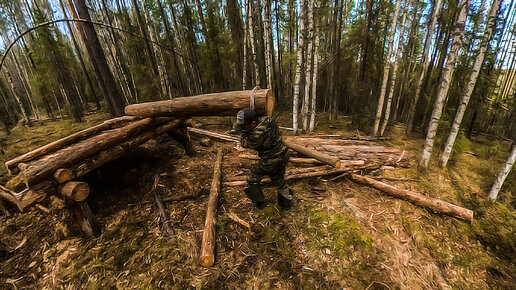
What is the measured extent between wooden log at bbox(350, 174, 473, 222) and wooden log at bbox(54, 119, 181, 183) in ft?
18.4

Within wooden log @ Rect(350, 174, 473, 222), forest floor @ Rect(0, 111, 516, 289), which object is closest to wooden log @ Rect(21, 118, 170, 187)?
forest floor @ Rect(0, 111, 516, 289)

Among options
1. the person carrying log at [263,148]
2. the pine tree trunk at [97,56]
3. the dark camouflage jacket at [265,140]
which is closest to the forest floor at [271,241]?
the person carrying log at [263,148]

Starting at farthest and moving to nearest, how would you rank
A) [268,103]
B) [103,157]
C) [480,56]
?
[480,56], [103,157], [268,103]

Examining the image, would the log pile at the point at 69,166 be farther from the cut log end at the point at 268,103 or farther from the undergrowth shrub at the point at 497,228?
the undergrowth shrub at the point at 497,228

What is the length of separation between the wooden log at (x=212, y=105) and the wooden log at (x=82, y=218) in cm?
243

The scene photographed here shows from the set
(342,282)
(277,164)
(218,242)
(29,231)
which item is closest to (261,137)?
(277,164)

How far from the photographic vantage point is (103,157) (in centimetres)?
370

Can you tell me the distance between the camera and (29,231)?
345 centimetres

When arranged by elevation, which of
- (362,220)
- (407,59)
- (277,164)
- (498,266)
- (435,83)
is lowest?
(498,266)

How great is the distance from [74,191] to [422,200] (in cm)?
653

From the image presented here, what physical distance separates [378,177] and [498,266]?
235 centimetres

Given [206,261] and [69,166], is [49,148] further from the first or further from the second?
[206,261]

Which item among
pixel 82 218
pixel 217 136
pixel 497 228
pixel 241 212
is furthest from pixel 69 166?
pixel 497 228

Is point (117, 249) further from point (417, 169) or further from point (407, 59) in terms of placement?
point (407, 59)
